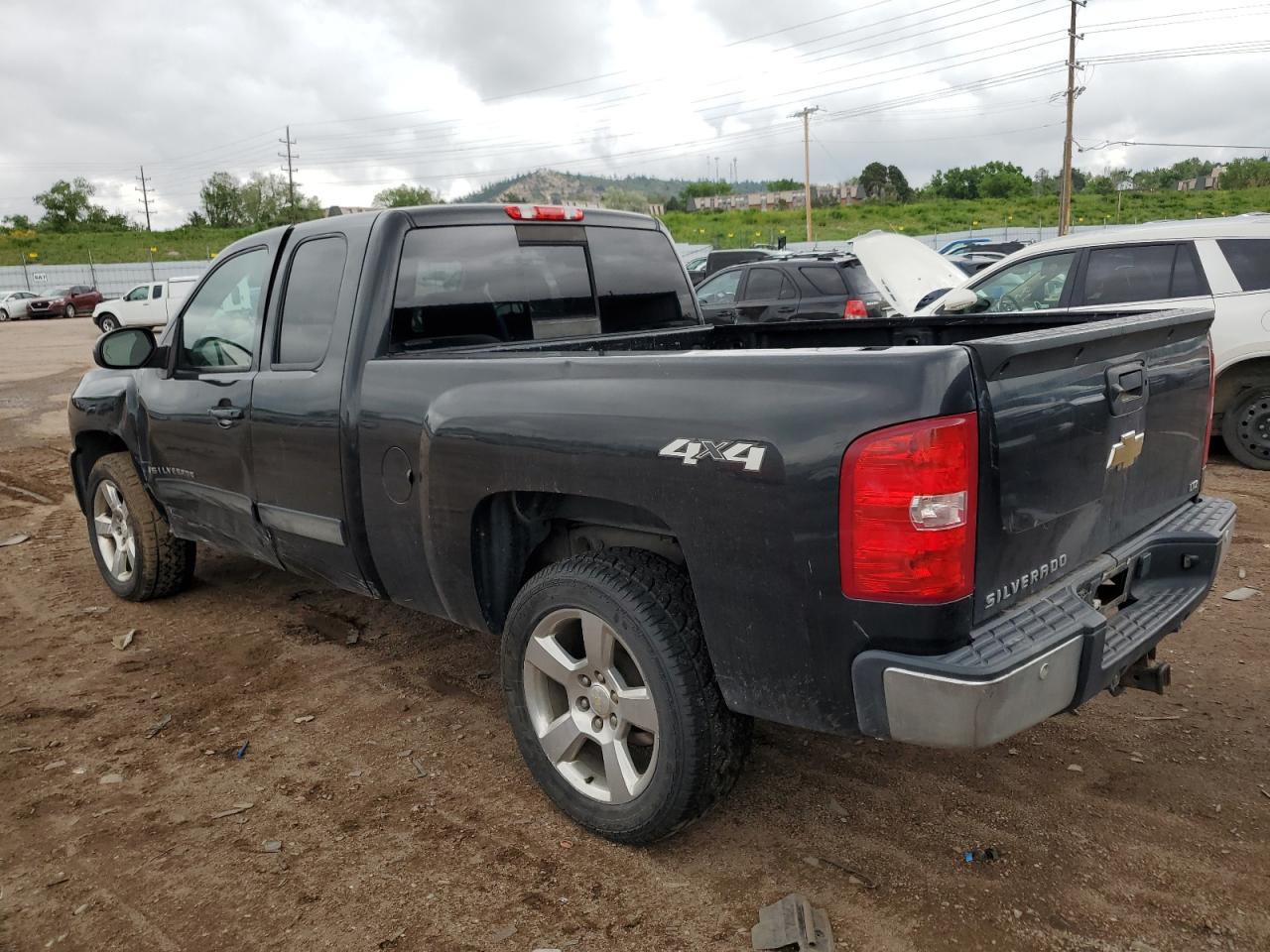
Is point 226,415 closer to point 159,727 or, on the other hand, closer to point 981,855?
point 159,727

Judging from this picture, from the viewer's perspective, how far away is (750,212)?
63000mm

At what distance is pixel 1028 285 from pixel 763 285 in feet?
15.5

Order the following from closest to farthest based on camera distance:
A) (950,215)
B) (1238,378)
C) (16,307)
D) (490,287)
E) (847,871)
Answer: (847,871)
(490,287)
(1238,378)
(16,307)
(950,215)

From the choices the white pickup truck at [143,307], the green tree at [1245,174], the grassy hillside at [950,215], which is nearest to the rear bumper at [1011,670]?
the white pickup truck at [143,307]

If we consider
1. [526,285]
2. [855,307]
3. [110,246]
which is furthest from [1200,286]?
[110,246]

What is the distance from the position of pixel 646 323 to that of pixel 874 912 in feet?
8.53

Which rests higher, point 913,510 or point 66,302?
point 66,302

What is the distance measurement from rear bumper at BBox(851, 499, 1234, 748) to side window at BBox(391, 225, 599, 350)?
2050mm

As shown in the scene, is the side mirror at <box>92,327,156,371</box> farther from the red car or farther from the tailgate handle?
the red car

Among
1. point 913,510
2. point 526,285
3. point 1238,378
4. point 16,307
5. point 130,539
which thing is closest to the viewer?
point 913,510

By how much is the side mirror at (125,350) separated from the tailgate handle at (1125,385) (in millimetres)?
4129

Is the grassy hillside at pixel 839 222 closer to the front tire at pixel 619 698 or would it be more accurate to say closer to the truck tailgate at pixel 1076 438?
the truck tailgate at pixel 1076 438

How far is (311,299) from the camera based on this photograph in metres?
3.71

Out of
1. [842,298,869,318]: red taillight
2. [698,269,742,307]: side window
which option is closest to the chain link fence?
[698,269,742,307]: side window
